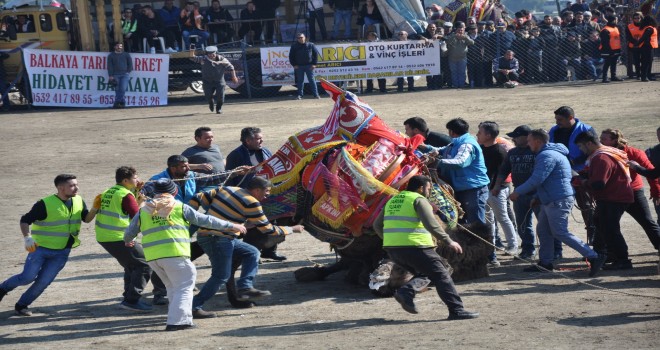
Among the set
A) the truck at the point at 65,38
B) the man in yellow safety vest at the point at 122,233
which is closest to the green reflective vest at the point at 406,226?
the man in yellow safety vest at the point at 122,233

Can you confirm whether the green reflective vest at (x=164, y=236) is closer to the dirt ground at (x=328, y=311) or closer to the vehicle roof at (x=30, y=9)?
the dirt ground at (x=328, y=311)

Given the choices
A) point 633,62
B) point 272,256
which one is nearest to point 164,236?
point 272,256

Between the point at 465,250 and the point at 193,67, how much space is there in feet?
57.2

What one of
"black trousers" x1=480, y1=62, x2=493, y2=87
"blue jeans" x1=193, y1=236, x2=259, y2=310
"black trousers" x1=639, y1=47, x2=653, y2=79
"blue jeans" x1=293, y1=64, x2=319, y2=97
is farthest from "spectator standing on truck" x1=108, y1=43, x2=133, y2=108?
"blue jeans" x1=193, y1=236, x2=259, y2=310

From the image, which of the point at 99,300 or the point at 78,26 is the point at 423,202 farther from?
the point at 78,26

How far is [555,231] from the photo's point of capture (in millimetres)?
10523

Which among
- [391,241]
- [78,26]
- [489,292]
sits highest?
[78,26]

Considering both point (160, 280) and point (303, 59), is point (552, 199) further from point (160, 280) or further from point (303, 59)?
point (303, 59)

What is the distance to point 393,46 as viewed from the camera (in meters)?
A: 27.1

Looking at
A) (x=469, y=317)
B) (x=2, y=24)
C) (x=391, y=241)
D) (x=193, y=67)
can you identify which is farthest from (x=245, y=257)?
(x=2, y=24)

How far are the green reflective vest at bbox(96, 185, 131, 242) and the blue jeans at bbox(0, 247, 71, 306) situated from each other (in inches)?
17.2

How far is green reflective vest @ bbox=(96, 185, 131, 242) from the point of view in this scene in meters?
9.84

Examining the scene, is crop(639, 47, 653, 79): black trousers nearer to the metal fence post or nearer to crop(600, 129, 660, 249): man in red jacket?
the metal fence post

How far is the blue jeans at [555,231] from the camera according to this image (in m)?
10.4
